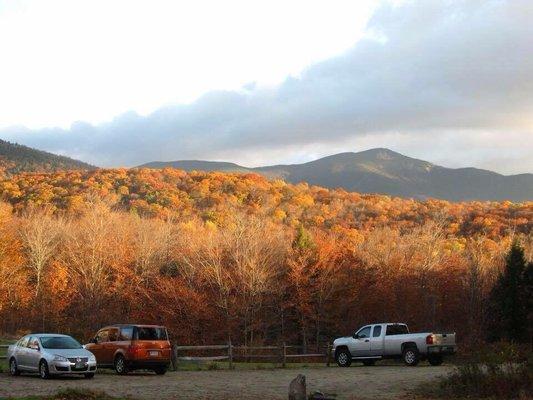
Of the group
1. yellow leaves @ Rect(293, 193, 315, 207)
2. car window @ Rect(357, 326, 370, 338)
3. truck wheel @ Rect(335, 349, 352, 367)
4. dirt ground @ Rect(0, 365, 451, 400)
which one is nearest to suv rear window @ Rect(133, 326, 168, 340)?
dirt ground @ Rect(0, 365, 451, 400)

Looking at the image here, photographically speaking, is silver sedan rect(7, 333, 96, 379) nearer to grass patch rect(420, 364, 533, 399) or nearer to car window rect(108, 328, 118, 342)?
car window rect(108, 328, 118, 342)

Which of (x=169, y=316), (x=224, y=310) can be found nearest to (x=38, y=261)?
(x=169, y=316)

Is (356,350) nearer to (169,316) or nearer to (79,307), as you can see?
(169,316)

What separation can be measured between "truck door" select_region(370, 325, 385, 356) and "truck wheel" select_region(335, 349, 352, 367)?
126 cm

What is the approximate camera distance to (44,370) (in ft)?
72.6

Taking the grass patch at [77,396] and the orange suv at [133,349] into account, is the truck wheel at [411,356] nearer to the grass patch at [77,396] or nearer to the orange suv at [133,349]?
the orange suv at [133,349]

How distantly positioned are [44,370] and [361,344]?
14.2m

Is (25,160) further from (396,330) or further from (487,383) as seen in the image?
(487,383)

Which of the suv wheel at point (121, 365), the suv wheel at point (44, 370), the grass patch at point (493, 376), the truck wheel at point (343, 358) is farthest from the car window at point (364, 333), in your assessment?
the suv wheel at point (44, 370)

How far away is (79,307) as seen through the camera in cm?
5719

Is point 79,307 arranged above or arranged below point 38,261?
below

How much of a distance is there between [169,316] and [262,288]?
7.76m

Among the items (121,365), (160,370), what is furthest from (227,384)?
(121,365)

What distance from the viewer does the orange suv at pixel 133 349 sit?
80.2ft
